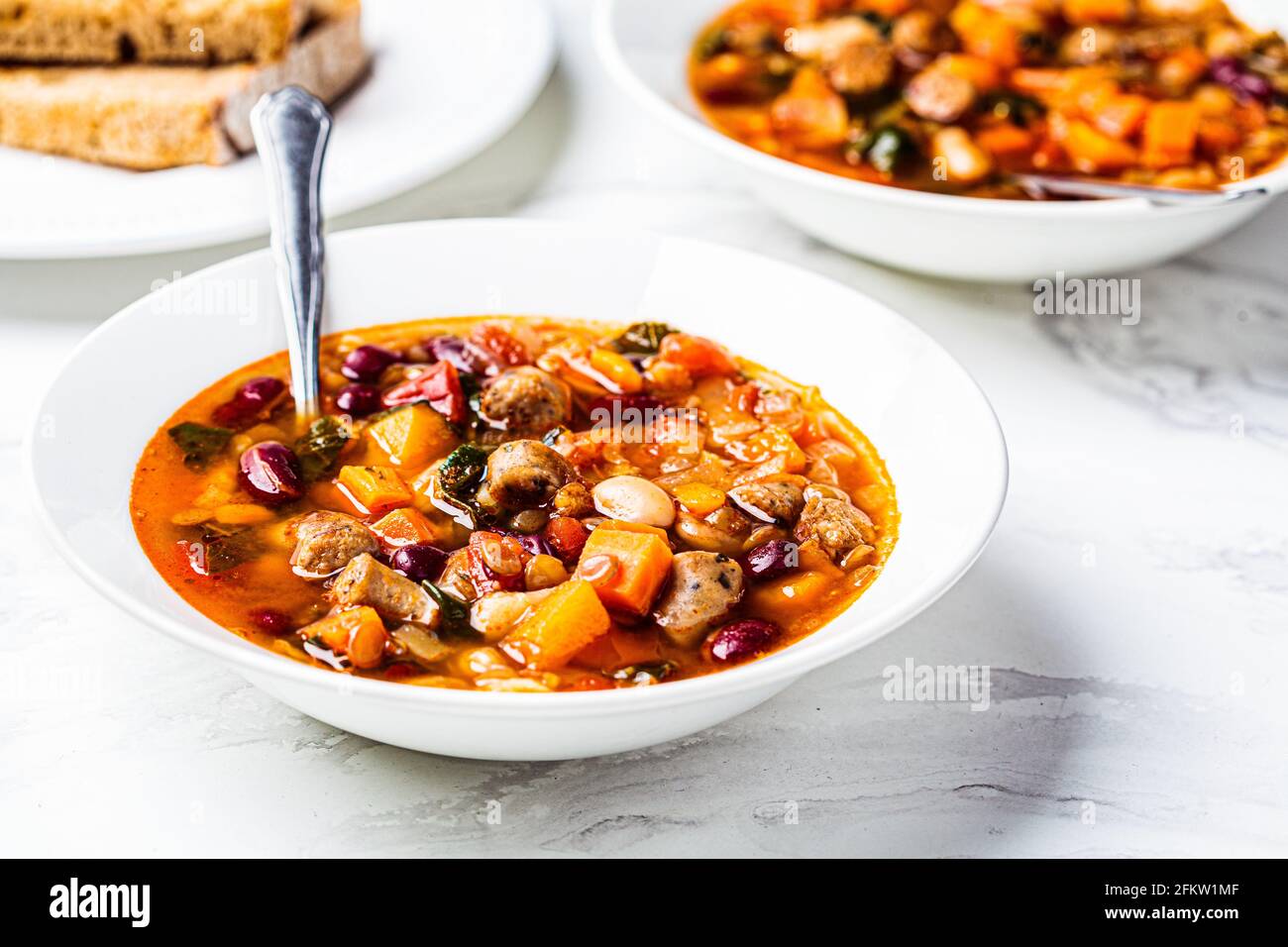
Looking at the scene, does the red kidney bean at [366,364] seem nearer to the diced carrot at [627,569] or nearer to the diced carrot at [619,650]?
the diced carrot at [627,569]

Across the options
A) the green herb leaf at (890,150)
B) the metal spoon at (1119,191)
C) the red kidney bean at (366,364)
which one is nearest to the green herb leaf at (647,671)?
the red kidney bean at (366,364)

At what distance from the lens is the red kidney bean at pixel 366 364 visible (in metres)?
3.26

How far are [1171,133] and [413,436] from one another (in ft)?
8.26

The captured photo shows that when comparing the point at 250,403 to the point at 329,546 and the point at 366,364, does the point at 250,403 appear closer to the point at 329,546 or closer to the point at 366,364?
the point at 366,364

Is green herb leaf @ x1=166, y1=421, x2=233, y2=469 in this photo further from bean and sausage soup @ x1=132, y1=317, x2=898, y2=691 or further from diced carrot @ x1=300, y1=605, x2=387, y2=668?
diced carrot @ x1=300, y1=605, x2=387, y2=668

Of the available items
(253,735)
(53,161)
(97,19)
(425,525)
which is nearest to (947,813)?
(425,525)

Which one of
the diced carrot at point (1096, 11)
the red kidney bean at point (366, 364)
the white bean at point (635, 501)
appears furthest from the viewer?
the diced carrot at point (1096, 11)

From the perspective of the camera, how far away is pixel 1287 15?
497cm

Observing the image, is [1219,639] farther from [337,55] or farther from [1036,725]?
[337,55]

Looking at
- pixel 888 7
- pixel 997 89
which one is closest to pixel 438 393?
pixel 997 89

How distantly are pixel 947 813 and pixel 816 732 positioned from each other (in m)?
0.30

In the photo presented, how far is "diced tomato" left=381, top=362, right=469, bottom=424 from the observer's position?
10.3 feet

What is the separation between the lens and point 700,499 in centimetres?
286

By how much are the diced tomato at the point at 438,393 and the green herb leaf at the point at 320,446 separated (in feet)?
0.47
